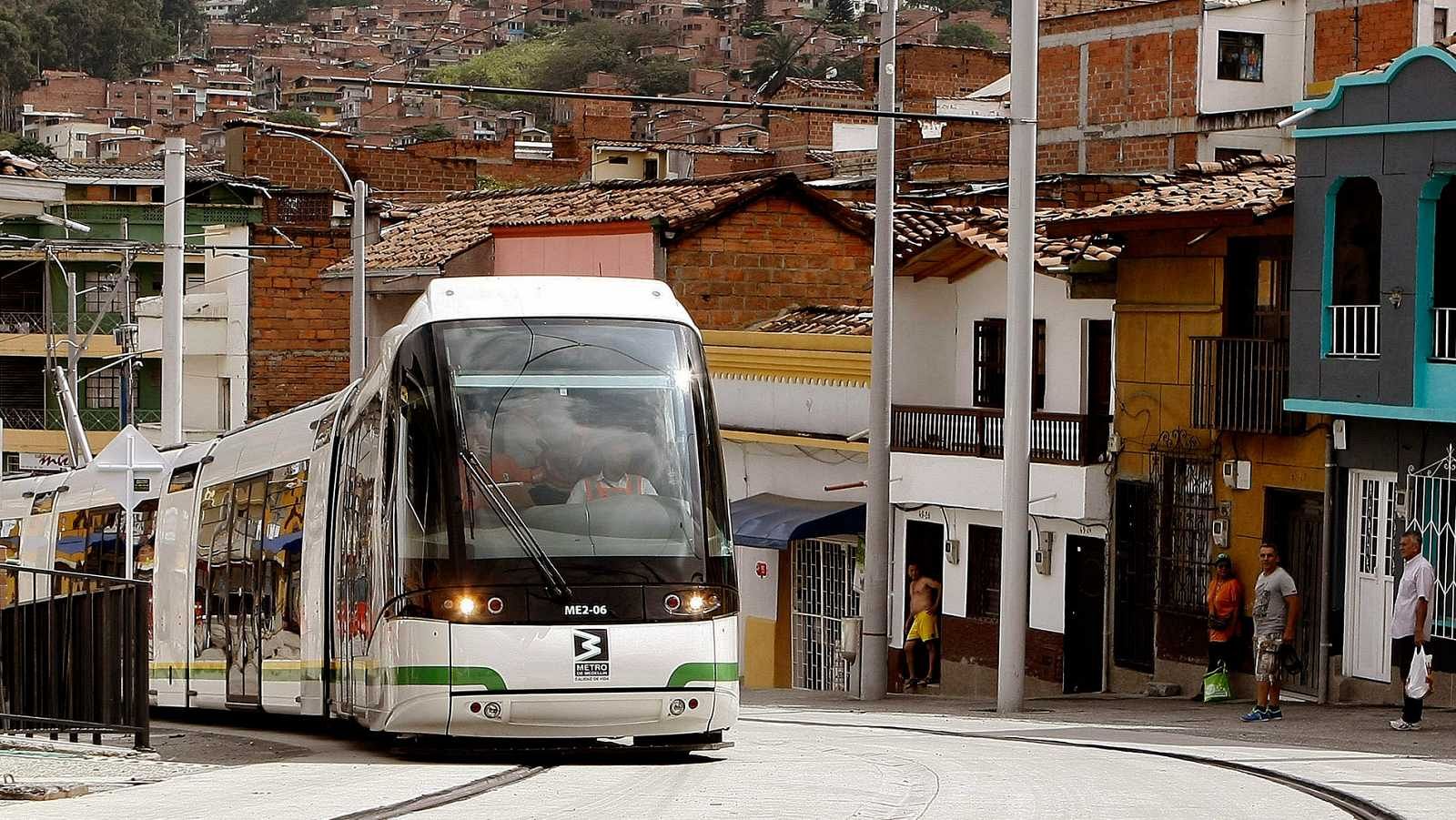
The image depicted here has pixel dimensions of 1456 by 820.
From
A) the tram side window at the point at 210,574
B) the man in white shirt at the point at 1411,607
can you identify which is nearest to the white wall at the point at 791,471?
the tram side window at the point at 210,574

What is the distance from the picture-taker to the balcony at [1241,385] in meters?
23.9

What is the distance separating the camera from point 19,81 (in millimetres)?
150125

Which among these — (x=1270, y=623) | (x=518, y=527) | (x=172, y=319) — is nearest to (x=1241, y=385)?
(x=1270, y=623)

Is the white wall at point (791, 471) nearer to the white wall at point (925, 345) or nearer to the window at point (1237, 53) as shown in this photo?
the white wall at point (925, 345)

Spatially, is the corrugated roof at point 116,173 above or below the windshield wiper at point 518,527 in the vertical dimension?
above

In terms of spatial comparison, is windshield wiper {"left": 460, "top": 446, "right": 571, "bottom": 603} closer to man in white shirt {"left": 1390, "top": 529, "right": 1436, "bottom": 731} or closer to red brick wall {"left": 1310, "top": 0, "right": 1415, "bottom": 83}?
man in white shirt {"left": 1390, "top": 529, "right": 1436, "bottom": 731}

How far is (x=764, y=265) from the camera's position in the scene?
3800cm

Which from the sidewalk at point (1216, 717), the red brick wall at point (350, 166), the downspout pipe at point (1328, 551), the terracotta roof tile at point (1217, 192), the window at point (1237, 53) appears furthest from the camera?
the red brick wall at point (350, 166)

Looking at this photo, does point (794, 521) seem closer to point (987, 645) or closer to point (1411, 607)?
point (987, 645)

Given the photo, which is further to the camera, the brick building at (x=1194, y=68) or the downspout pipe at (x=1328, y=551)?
the brick building at (x=1194, y=68)

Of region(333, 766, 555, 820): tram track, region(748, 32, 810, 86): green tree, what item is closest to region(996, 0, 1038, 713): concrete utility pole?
region(333, 766, 555, 820): tram track

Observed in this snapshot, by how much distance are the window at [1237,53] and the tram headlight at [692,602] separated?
127 feet

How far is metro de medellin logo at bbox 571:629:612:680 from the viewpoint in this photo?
45.7 feet

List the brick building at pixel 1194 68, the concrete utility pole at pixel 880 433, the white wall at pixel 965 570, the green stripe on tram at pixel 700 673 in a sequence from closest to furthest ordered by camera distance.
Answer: the green stripe on tram at pixel 700 673 < the concrete utility pole at pixel 880 433 < the white wall at pixel 965 570 < the brick building at pixel 1194 68
